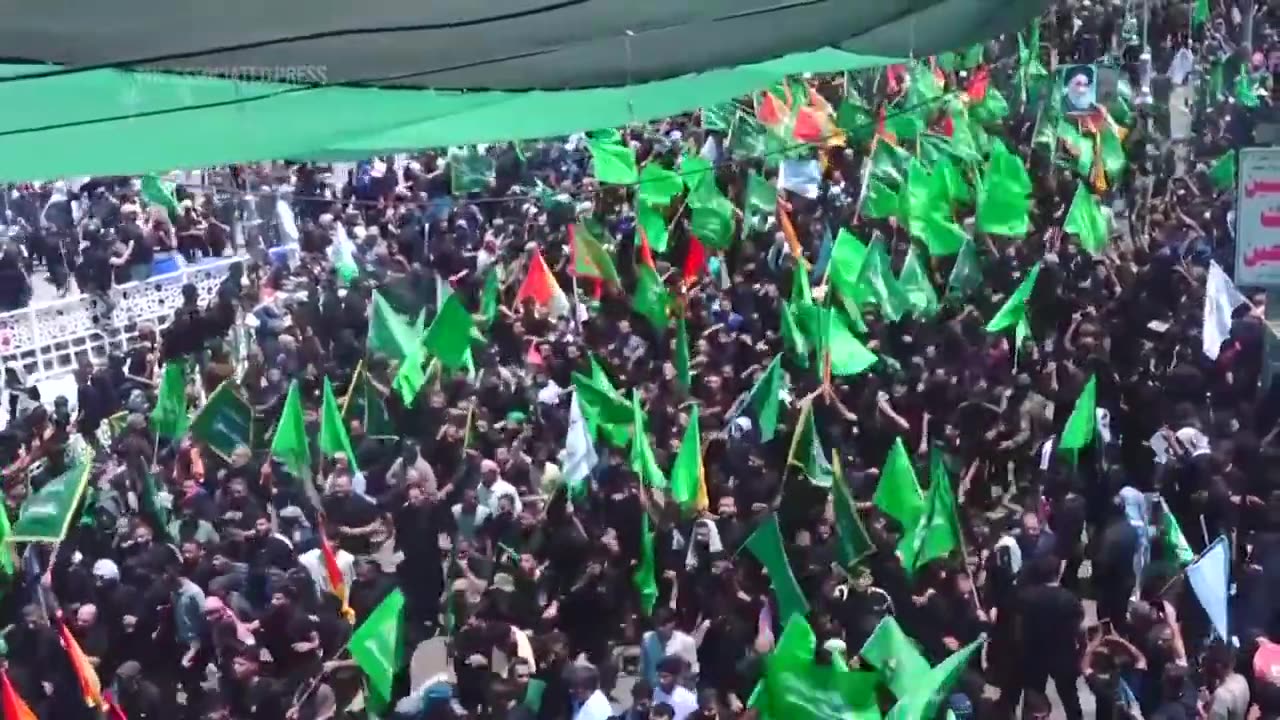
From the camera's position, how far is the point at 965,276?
613 inches

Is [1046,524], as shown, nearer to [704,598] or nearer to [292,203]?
[704,598]

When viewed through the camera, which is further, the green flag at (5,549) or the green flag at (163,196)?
the green flag at (163,196)

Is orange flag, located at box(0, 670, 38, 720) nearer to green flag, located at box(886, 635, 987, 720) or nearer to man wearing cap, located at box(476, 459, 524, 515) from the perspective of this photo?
man wearing cap, located at box(476, 459, 524, 515)

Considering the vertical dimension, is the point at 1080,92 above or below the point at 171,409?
above

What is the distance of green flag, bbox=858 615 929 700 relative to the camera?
808cm

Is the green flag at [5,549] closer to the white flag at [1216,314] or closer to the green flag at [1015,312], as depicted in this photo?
the green flag at [1015,312]

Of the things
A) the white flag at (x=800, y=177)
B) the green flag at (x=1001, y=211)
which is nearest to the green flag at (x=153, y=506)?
the green flag at (x=1001, y=211)

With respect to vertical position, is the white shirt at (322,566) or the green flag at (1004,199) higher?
the green flag at (1004,199)

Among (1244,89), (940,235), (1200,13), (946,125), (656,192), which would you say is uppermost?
(1200,13)

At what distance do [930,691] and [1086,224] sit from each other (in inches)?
392

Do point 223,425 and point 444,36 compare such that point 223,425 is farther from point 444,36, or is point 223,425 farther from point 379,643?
point 444,36

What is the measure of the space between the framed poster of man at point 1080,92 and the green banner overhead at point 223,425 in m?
14.5

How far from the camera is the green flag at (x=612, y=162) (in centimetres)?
1580

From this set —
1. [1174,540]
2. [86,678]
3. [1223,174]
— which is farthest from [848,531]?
[1223,174]
